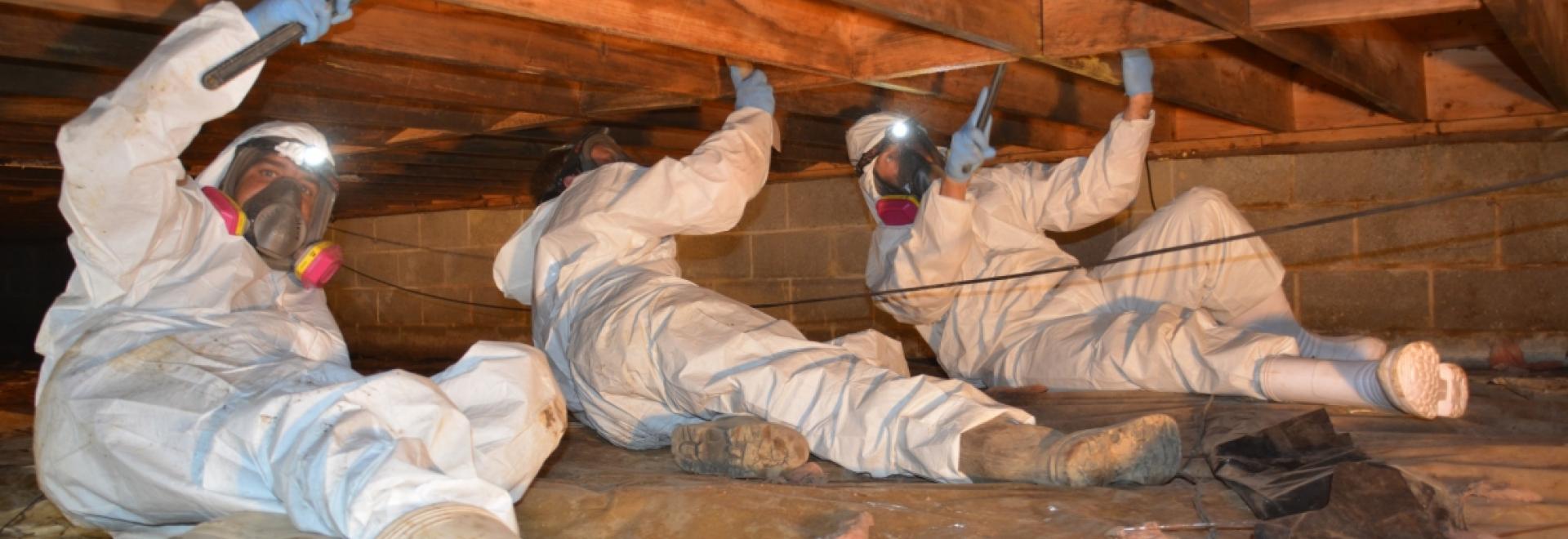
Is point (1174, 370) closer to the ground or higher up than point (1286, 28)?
closer to the ground

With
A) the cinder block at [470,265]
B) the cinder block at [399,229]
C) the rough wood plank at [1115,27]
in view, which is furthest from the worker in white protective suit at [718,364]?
the cinder block at [399,229]

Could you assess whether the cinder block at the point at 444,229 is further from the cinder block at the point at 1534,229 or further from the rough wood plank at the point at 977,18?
the cinder block at the point at 1534,229

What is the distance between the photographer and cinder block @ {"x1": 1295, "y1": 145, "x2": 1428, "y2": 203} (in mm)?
4777

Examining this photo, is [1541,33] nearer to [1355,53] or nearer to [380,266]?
[1355,53]

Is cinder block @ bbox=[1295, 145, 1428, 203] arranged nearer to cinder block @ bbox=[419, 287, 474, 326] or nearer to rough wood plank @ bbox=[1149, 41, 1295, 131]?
rough wood plank @ bbox=[1149, 41, 1295, 131]

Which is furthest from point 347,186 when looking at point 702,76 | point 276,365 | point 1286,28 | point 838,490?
point 1286,28

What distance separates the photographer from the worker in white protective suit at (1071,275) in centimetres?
335

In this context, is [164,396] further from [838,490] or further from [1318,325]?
[1318,325]

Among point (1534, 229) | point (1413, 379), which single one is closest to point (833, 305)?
point (1534, 229)

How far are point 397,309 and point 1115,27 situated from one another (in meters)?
6.33

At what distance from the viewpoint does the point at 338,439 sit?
1.89 m

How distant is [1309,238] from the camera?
498cm

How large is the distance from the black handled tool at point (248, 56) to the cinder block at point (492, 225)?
16.2 feet

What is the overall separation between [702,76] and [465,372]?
1560 mm
